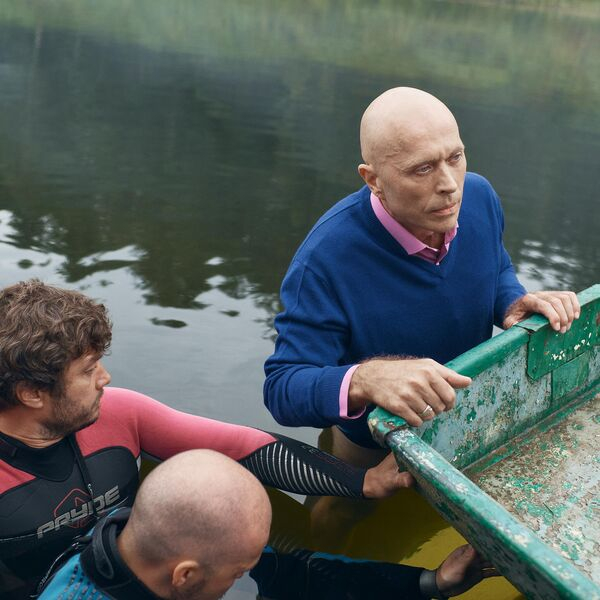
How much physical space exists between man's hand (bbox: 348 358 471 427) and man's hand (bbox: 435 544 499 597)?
50 centimetres

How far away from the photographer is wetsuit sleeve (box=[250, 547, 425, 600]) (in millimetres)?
2818

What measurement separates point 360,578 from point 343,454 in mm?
690

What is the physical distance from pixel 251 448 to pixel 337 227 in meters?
0.83

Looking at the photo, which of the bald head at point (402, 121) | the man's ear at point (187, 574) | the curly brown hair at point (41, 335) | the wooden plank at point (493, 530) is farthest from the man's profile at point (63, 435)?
the bald head at point (402, 121)

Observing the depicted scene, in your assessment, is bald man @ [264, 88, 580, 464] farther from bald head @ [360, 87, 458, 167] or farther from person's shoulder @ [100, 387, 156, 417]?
person's shoulder @ [100, 387, 156, 417]

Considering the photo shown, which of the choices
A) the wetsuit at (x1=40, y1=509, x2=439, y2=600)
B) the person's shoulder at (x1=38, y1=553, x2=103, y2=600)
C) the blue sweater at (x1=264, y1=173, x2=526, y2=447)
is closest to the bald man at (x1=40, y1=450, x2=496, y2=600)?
the person's shoulder at (x1=38, y1=553, x2=103, y2=600)

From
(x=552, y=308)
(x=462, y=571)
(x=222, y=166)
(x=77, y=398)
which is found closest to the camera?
(x=77, y=398)

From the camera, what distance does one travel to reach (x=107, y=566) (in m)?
2.10

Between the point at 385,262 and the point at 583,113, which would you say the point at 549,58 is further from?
the point at 385,262

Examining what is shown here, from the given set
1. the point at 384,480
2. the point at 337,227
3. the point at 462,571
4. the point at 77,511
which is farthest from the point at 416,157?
the point at 77,511

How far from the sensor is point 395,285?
2842 mm

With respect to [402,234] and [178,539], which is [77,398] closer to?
[178,539]

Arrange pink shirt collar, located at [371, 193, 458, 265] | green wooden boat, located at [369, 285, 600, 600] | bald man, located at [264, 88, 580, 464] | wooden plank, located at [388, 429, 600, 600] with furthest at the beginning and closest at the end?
pink shirt collar, located at [371, 193, 458, 265] < bald man, located at [264, 88, 580, 464] < green wooden boat, located at [369, 285, 600, 600] < wooden plank, located at [388, 429, 600, 600]

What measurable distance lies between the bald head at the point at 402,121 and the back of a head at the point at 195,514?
1.14 metres
